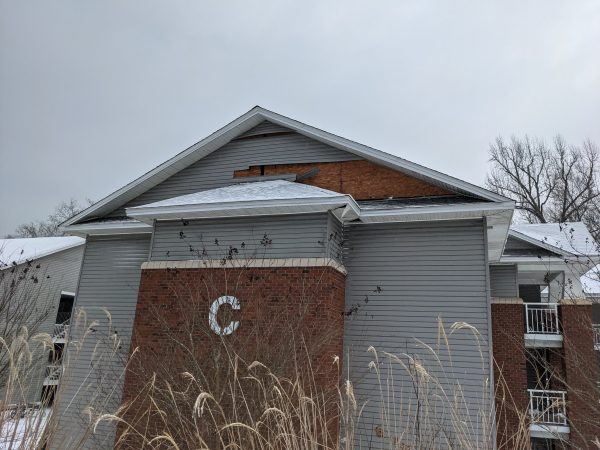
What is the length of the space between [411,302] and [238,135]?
243 inches

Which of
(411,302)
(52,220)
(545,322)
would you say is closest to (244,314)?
(411,302)

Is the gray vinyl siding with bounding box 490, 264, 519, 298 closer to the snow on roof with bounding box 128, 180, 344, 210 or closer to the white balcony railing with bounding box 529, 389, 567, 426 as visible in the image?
the white balcony railing with bounding box 529, 389, 567, 426

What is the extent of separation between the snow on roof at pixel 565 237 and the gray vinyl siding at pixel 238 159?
7193 mm

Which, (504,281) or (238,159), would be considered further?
(504,281)

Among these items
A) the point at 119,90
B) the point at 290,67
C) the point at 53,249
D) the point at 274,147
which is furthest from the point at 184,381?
the point at 290,67

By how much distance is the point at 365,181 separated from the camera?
1081 centimetres

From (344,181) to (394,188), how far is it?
A: 1.20 meters

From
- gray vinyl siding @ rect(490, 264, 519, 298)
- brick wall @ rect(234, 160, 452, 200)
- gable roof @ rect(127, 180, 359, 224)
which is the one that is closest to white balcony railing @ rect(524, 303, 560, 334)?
gray vinyl siding @ rect(490, 264, 519, 298)

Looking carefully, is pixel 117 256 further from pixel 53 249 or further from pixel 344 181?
pixel 53 249

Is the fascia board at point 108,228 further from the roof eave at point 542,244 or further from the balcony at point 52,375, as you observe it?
the roof eave at point 542,244

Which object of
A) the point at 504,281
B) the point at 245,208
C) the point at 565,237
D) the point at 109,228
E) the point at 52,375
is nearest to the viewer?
the point at 52,375

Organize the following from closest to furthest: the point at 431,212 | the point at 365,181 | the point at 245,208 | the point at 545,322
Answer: the point at 431,212 < the point at 245,208 < the point at 365,181 < the point at 545,322

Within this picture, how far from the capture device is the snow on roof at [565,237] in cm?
1362

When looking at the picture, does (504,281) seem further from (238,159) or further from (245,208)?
(245,208)
